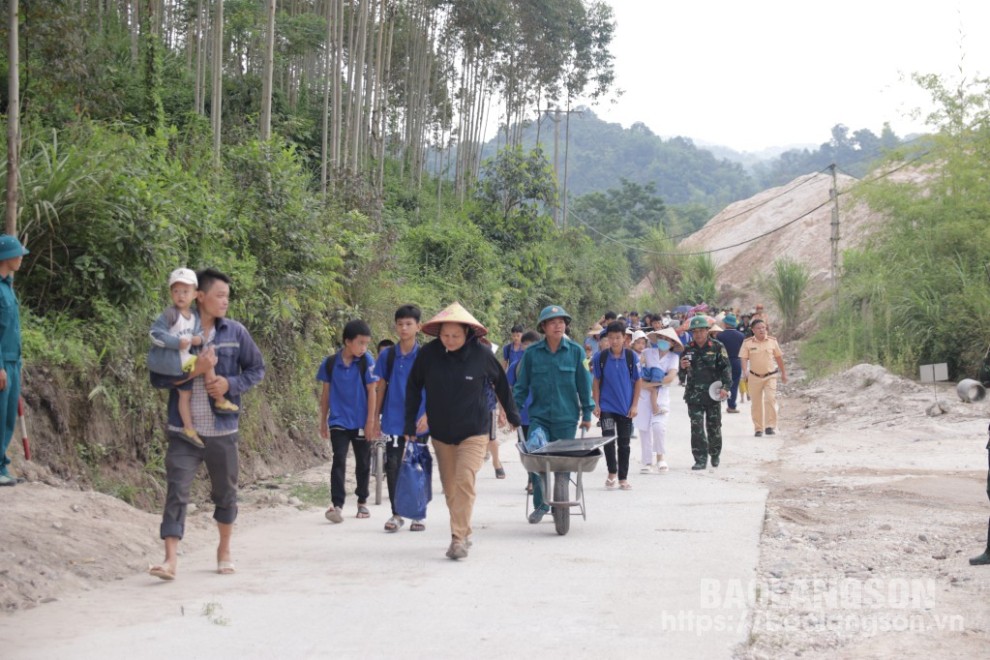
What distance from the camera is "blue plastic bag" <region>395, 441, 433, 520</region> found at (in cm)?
825

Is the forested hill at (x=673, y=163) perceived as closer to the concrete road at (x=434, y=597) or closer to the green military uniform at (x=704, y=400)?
the green military uniform at (x=704, y=400)

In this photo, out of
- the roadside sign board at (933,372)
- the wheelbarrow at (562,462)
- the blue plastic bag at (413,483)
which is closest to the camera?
the blue plastic bag at (413,483)

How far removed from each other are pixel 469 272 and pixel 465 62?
2081 centimetres

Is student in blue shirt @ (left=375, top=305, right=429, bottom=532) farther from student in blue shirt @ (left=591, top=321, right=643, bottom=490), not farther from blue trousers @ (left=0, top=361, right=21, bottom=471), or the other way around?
blue trousers @ (left=0, top=361, right=21, bottom=471)

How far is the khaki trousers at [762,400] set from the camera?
1727 cm

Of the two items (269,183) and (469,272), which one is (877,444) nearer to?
(269,183)

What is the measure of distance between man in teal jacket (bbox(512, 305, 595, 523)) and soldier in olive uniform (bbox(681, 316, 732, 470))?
4065 millimetres

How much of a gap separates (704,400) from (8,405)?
8.19 meters

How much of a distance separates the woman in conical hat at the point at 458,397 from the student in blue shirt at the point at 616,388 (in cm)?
340

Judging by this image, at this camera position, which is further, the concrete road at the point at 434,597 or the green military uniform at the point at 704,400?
the green military uniform at the point at 704,400

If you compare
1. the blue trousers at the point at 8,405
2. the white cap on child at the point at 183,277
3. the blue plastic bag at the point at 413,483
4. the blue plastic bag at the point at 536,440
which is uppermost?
the white cap on child at the point at 183,277

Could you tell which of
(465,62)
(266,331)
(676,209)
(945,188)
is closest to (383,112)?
(465,62)

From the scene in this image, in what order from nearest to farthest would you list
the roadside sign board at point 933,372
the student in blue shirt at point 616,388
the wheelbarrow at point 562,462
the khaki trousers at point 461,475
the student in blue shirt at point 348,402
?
1. the khaki trousers at point 461,475
2. the wheelbarrow at point 562,462
3. the student in blue shirt at point 348,402
4. the student in blue shirt at point 616,388
5. the roadside sign board at point 933,372

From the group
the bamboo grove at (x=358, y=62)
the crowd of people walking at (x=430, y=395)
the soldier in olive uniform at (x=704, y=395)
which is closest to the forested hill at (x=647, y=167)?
the bamboo grove at (x=358, y=62)
